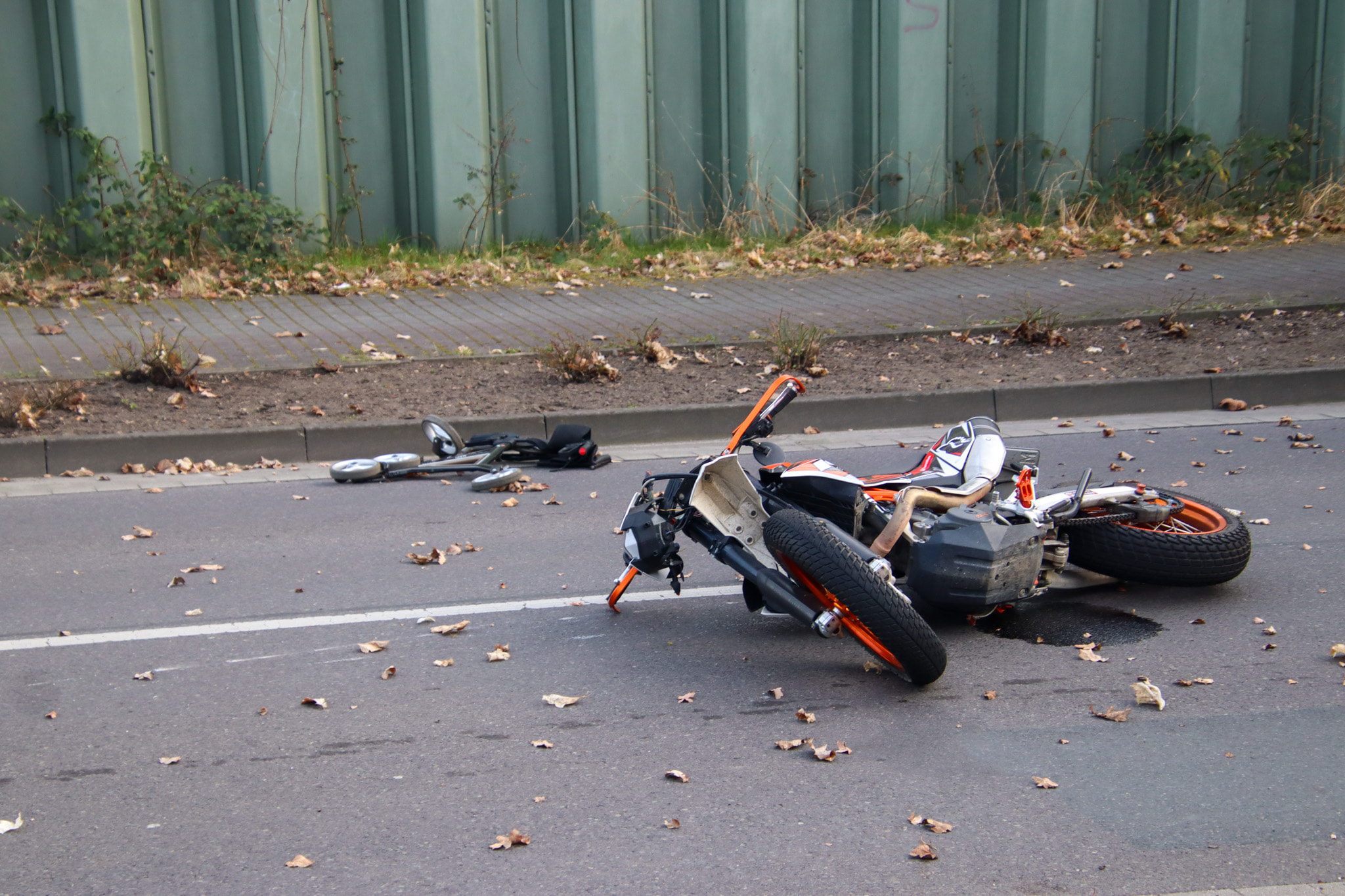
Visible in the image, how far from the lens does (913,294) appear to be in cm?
1234


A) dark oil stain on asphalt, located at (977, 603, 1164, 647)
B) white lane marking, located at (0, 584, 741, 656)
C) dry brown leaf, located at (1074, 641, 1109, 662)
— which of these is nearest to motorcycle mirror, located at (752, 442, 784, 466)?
white lane marking, located at (0, 584, 741, 656)

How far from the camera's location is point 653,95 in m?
15.2

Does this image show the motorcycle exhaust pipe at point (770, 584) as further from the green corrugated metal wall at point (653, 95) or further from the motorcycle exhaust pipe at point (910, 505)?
the green corrugated metal wall at point (653, 95)

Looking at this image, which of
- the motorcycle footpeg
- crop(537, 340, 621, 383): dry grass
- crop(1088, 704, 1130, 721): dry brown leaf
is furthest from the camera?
crop(537, 340, 621, 383): dry grass

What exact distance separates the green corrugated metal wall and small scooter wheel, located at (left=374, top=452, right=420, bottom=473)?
7.31 meters

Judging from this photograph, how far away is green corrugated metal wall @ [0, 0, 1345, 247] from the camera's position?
13680 mm

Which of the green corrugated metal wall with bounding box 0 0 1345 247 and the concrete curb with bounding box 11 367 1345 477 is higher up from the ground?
the green corrugated metal wall with bounding box 0 0 1345 247

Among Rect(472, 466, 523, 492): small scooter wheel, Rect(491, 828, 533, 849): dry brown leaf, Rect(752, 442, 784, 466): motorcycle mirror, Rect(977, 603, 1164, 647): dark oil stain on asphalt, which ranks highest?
Rect(752, 442, 784, 466): motorcycle mirror

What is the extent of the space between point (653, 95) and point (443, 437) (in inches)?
338

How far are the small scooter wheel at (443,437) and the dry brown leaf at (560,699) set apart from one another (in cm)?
374

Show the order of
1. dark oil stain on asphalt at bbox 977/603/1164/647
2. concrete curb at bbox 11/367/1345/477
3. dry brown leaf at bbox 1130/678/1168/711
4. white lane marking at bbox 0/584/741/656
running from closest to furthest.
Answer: dry brown leaf at bbox 1130/678/1168/711
dark oil stain on asphalt at bbox 977/603/1164/647
white lane marking at bbox 0/584/741/656
concrete curb at bbox 11/367/1345/477

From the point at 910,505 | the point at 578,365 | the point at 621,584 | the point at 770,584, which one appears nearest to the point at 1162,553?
the point at 910,505

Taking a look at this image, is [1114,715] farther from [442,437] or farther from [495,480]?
[442,437]

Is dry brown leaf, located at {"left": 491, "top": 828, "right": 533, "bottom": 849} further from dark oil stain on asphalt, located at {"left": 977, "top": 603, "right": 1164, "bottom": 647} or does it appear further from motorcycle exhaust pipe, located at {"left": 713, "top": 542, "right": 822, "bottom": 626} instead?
dark oil stain on asphalt, located at {"left": 977, "top": 603, "right": 1164, "bottom": 647}
